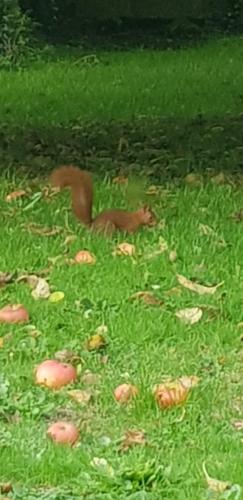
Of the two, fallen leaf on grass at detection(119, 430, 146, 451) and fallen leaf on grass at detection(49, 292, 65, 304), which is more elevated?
fallen leaf on grass at detection(119, 430, 146, 451)

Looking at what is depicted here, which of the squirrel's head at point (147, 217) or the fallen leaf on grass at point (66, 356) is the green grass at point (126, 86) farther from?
the fallen leaf on grass at point (66, 356)

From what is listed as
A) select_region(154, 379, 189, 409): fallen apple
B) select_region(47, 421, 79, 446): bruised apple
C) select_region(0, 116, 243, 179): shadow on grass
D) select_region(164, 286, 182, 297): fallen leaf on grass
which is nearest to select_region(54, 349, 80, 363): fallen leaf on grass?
select_region(154, 379, 189, 409): fallen apple

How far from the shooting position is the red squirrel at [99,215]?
5824 millimetres

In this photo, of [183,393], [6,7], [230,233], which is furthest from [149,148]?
[6,7]

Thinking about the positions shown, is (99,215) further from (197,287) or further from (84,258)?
(197,287)

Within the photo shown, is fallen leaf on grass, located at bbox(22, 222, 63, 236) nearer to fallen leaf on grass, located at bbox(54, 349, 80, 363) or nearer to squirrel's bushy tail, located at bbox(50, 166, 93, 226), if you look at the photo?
squirrel's bushy tail, located at bbox(50, 166, 93, 226)

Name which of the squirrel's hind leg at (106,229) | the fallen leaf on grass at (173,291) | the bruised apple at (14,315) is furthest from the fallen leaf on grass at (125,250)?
the bruised apple at (14,315)

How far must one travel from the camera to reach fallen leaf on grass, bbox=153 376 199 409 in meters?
3.79

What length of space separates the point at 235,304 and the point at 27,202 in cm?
216

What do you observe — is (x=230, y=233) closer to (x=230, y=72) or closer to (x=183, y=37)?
(x=230, y=72)

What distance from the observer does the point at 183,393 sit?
12.5 feet

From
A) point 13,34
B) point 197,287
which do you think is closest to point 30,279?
point 197,287

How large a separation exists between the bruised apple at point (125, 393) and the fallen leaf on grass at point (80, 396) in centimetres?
8

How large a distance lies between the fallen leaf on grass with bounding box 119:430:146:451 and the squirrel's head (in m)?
2.36
